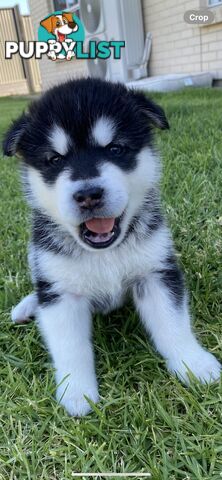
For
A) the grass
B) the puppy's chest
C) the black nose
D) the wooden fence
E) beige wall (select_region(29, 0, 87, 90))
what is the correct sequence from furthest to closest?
1. the wooden fence
2. beige wall (select_region(29, 0, 87, 90))
3. the puppy's chest
4. the black nose
5. the grass

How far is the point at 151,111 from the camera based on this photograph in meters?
2.22

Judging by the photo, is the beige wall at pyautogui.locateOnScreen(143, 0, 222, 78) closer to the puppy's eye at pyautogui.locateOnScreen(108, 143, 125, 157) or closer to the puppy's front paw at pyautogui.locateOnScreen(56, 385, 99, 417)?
the puppy's eye at pyautogui.locateOnScreen(108, 143, 125, 157)

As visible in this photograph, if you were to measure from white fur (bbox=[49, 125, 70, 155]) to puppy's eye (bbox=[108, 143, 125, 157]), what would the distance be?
0.18 meters

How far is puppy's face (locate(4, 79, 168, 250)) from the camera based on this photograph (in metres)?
1.82

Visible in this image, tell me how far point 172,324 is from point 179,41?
963 cm

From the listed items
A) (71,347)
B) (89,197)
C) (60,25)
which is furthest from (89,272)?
(60,25)

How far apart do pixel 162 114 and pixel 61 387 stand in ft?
4.10

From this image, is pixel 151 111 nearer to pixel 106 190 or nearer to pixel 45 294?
pixel 106 190

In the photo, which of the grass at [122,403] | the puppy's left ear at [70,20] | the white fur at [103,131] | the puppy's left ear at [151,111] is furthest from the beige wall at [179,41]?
the white fur at [103,131]

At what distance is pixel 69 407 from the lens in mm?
1837

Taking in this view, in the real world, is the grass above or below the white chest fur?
below

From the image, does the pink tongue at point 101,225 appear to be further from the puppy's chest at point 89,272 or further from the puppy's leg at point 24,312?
the puppy's leg at point 24,312

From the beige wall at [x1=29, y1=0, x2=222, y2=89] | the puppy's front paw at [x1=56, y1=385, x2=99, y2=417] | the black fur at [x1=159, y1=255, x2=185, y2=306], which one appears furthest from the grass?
the beige wall at [x1=29, y1=0, x2=222, y2=89]

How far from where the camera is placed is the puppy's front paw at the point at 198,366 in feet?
6.23
